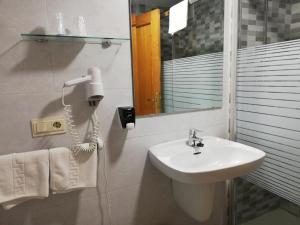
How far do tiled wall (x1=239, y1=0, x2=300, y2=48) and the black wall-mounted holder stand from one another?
1.05m

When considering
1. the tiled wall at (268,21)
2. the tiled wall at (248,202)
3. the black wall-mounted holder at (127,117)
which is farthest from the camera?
the tiled wall at (248,202)

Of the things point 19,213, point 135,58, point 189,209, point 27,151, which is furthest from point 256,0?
point 19,213

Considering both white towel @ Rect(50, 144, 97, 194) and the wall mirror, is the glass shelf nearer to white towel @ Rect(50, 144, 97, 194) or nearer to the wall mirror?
the wall mirror

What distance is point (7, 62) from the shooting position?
38.9 inches

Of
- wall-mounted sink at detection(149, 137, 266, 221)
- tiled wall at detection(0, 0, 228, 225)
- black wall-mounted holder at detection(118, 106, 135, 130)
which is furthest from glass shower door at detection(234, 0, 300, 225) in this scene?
black wall-mounted holder at detection(118, 106, 135, 130)

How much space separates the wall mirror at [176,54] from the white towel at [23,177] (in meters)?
0.62

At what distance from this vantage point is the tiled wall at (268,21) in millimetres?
1305

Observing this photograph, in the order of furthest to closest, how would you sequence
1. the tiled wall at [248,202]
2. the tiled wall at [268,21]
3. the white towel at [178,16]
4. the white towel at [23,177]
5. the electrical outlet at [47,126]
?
the tiled wall at [248,202]
the white towel at [178,16]
the tiled wall at [268,21]
the electrical outlet at [47,126]
the white towel at [23,177]

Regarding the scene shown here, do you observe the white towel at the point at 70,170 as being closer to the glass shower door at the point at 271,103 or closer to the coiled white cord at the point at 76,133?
the coiled white cord at the point at 76,133

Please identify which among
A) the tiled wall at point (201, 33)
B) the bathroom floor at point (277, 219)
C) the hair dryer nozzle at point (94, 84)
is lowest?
the bathroom floor at point (277, 219)

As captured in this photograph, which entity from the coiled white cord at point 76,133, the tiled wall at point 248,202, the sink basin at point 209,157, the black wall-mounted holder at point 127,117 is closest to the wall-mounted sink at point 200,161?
the sink basin at point 209,157

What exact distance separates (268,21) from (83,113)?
4.63ft

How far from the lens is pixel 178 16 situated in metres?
1.46

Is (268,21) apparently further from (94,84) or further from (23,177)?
(23,177)
